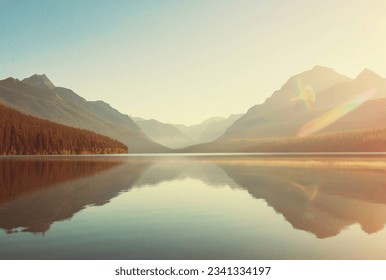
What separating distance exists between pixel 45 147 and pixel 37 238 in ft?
614

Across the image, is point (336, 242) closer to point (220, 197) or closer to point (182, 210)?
point (182, 210)

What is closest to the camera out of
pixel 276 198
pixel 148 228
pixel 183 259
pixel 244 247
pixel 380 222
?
→ pixel 183 259

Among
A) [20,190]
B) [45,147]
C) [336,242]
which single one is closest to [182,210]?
[336,242]

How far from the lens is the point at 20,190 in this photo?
131ft

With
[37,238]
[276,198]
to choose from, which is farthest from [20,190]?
[276,198]

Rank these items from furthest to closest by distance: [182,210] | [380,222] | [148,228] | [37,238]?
[182,210] → [380,222] → [148,228] → [37,238]

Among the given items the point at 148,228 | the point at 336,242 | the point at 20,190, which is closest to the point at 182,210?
the point at 148,228

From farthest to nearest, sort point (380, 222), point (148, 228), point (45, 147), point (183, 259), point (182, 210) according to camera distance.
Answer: point (45, 147)
point (182, 210)
point (380, 222)
point (148, 228)
point (183, 259)

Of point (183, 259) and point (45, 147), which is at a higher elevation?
point (45, 147)

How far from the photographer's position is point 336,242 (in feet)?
65.3

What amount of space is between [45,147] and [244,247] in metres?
192
